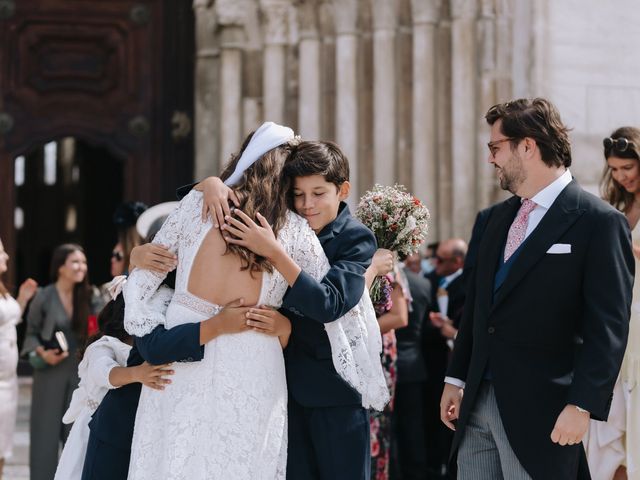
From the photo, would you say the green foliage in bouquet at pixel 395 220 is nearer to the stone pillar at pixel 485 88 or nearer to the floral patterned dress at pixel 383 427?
the floral patterned dress at pixel 383 427

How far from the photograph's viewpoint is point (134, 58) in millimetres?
9500

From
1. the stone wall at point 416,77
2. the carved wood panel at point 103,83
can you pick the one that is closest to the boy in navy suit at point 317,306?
the stone wall at point 416,77

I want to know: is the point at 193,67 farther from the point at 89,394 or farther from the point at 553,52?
the point at 89,394

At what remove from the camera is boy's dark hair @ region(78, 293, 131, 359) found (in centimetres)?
465

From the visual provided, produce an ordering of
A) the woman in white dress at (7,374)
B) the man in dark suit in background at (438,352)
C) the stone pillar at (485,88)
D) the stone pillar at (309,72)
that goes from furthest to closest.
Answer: the stone pillar at (309,72), the stone pillar at (485,88), the man in dark suit in background at (438,352), the woman in white dress at (7,374)

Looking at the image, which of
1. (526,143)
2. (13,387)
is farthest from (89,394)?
(13,387)

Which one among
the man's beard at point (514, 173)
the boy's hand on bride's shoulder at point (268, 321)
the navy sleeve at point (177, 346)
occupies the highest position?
the man's beard at point (514, 173)

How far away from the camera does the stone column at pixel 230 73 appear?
8.98 m

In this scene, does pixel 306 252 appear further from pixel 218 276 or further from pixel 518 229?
pixel 518 229

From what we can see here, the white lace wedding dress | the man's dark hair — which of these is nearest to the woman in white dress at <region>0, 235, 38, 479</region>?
the white lace wedding dress

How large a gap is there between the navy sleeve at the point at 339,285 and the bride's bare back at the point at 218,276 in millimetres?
A: 136

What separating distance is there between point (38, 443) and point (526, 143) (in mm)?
4322

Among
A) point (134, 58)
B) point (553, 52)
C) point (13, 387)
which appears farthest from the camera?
point (134, 58)

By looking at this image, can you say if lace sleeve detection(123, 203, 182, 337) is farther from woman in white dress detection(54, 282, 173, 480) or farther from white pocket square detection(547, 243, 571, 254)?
white pocket square detection(547, 243, 571, 254)
